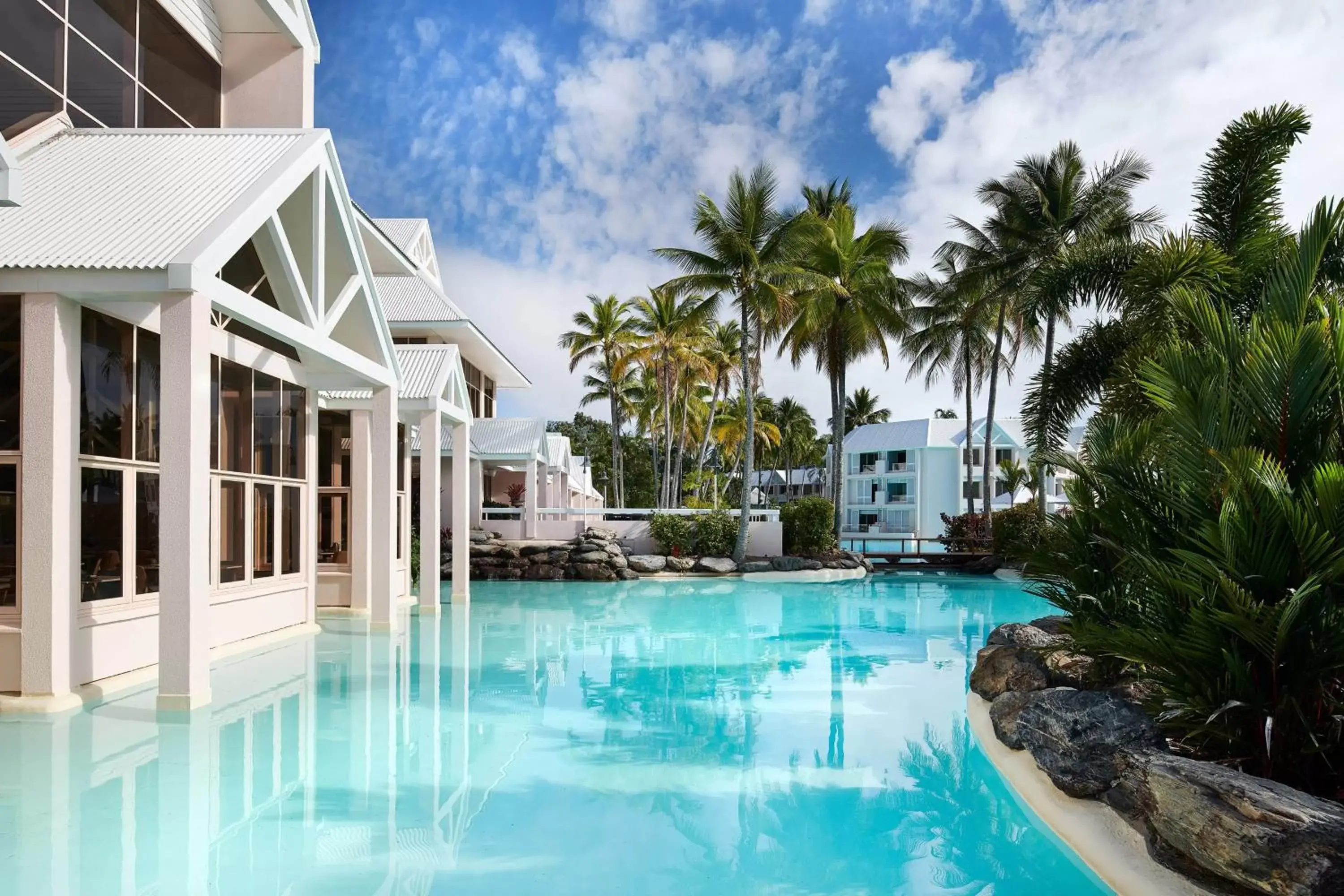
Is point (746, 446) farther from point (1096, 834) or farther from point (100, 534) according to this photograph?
point (1096, 834)

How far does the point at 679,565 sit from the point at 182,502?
1955cm

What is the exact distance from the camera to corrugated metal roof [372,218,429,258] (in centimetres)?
2492

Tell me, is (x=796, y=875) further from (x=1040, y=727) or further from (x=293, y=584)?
(x=293, y=584)

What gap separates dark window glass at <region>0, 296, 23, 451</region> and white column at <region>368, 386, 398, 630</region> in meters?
5.98

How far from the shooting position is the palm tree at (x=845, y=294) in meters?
28.3

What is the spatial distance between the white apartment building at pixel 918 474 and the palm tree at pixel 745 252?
1026 inches

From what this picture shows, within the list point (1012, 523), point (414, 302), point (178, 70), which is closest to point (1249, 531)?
point (178, 70)

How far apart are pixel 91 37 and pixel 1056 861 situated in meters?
13.4

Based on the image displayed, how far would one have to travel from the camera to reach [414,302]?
83.7ft

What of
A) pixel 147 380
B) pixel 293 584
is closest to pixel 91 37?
pixel 147 380

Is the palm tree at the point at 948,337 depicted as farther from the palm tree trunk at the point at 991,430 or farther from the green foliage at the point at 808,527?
the green foliage at the point at 808,527

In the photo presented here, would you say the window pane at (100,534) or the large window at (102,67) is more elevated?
the large window at (102,67)

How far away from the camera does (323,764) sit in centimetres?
693

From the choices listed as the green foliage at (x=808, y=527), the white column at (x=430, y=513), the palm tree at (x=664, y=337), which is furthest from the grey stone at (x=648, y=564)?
the palm tree at (x=664, y=337)
